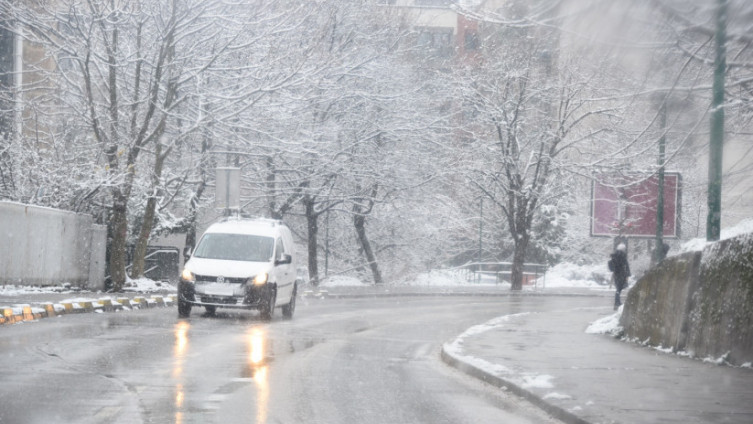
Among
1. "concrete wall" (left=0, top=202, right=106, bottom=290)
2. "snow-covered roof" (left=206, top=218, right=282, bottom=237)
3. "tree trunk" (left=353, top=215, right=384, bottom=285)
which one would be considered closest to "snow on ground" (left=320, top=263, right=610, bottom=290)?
"tree trunk" (left=353, top=215, right=384, bottom=285)

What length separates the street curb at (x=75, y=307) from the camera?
18.3 meters

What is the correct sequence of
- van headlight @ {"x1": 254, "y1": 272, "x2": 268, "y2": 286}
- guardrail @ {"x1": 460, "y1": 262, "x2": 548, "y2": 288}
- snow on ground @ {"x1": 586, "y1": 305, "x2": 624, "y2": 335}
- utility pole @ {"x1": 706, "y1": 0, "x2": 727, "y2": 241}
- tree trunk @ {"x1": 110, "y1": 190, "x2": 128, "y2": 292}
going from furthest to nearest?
guardrail @ {"x1": 460, "y1": 262, "x2": 548, "y2": 288} < tree trunk @ {"x1": 110, "y1": 190, "x2": 128, "y2": 292} < van headlight @ {"x1": 254, "y1": 272, "x2": 268, "y2": 286} < snow on ground @ {"x1": 586, "y1": 305, "x2": 624, "y2": 335} < utility pole @ {"x1": 706, "y1": 0, "x2": 727, "y2": 241}

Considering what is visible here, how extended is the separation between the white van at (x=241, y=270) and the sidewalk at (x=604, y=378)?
519 cm

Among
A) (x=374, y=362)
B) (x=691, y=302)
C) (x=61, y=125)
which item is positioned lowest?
(x=374, y=362)

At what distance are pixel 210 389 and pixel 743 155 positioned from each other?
533cm

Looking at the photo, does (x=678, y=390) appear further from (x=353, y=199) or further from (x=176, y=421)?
(x=353, y=199)

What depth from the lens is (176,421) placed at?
8.52 metres

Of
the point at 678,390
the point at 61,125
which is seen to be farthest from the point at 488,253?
the point at 678,390

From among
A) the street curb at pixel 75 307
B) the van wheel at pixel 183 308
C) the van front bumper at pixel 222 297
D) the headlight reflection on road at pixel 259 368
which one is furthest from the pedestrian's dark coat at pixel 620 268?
the headlight reflection on road at pixel 259 368

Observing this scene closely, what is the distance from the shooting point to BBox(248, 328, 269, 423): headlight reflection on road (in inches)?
369

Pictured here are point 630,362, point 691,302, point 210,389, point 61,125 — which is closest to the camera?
point 210,389

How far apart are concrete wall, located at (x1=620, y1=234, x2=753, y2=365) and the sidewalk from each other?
0.28m

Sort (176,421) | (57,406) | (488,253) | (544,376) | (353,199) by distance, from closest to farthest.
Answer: (176,421) → (57,406) → (544,376) → (353,199) → (488,253)

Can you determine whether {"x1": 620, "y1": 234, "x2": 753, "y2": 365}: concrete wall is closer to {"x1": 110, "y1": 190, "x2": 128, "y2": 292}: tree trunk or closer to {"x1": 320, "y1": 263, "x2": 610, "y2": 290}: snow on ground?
{"x1": 110, "y1": 190, "x2": 128, "y2": 292}: tree trunk
